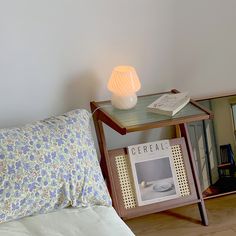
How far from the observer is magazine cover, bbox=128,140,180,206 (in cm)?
235

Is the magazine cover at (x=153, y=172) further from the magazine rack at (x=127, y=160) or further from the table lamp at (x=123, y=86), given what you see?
the table lamp at (x=123, y=86)

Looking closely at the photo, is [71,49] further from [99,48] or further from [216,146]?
[216,146]

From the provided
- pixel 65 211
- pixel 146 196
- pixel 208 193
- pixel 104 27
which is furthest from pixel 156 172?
pixel 104 27

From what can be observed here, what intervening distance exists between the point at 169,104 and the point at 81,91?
471 mm

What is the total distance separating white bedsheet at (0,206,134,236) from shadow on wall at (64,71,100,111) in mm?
665

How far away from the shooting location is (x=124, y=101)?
228 centimetres

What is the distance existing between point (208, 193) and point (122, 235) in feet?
3.29

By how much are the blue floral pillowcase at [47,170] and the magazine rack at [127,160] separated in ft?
0.77

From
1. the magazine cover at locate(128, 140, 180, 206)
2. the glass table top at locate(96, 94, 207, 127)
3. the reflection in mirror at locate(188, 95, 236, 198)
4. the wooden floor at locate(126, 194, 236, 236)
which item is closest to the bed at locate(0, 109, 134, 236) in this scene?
the glass table top at locate(96, 94, 207, 127)

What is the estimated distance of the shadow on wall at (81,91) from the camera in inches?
94.9

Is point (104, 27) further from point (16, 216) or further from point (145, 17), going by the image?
point (16, 216)

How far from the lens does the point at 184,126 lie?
2.45 meters

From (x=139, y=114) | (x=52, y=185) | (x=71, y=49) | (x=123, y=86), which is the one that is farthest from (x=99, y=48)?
(x=52, y=185)

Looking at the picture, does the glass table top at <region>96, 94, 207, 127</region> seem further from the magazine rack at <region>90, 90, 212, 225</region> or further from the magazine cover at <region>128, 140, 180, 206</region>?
the magazine cover at <region>128, 140, 180, 206</region>
